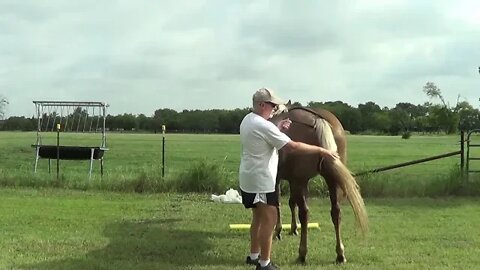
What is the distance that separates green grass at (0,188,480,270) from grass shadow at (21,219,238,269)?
11 millimetres

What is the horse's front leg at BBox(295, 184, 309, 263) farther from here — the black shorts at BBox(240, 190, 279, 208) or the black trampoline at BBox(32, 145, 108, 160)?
the black trampoline at BBox(32, 145, 108, 160)

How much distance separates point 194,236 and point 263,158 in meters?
2.97

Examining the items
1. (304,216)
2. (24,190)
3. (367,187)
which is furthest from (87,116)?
(304,216)

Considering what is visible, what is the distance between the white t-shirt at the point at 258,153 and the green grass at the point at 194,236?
1.11 m

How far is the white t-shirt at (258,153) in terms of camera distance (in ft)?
18.8

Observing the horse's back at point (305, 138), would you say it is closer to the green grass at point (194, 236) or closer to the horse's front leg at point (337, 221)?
the horse's front leg at point (337, 221)

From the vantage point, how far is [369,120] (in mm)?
82312

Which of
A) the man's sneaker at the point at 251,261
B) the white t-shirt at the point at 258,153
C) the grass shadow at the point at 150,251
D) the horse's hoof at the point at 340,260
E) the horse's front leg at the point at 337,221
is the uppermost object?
the white t-shirt at the point at 258,153

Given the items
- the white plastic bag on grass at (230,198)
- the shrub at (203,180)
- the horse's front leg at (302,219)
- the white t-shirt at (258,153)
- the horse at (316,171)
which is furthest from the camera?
the shrub at (203,180)

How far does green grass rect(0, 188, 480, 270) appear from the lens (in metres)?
6.66

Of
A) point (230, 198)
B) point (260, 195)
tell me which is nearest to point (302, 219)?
point (260, 195)

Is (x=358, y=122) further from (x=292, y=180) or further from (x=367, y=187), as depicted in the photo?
(x=292, y=180)

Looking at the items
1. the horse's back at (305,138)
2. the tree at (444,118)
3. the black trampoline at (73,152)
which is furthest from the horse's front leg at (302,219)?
the tree at (444,118)

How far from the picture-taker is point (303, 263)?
21.8ft
